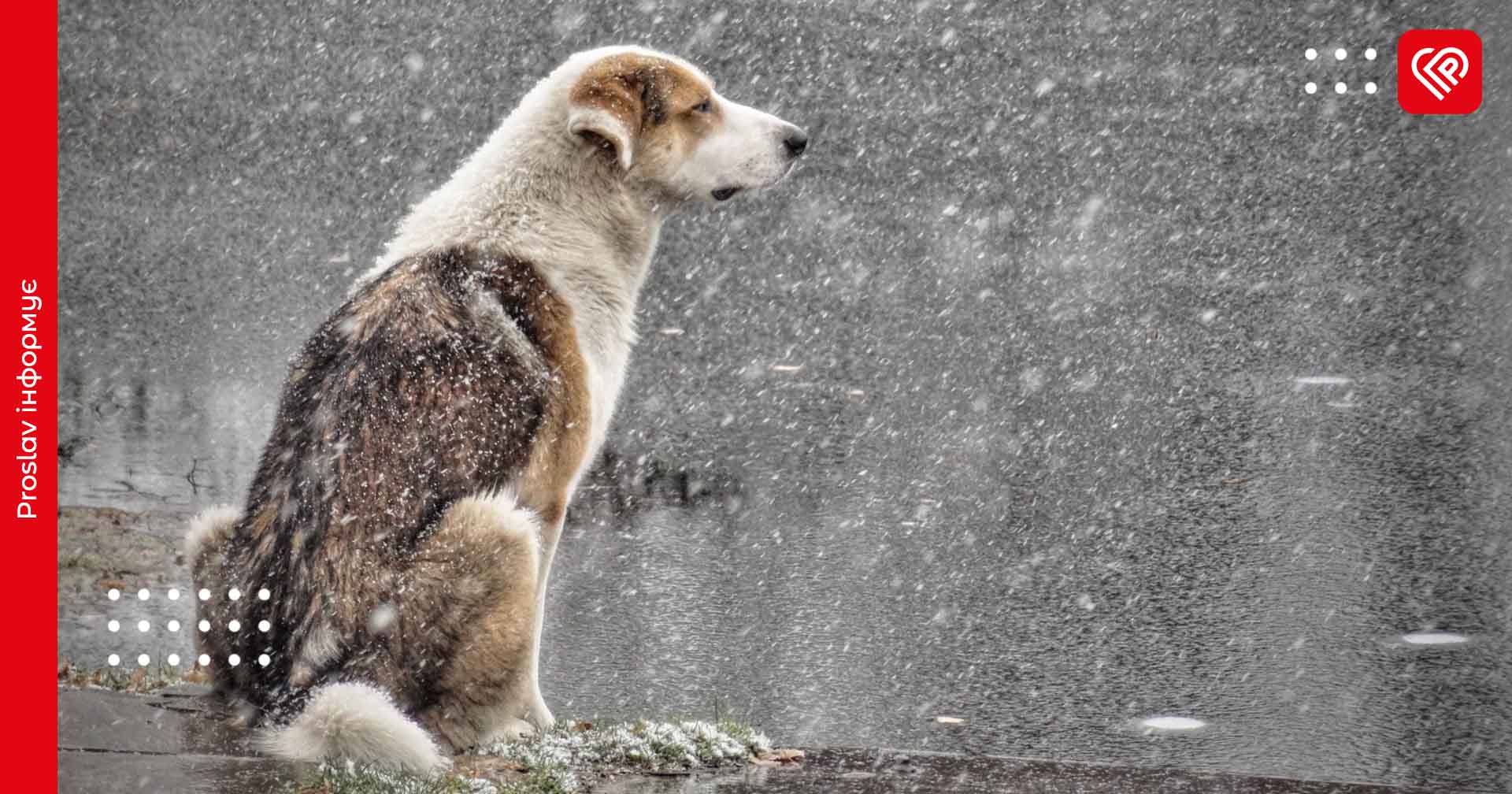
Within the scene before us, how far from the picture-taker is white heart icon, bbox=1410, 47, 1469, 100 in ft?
43.1

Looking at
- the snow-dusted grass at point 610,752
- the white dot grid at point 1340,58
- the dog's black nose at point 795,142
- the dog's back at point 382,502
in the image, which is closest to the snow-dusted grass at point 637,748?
the snow-dusted grass at point 610,752

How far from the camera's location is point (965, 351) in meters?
9.46

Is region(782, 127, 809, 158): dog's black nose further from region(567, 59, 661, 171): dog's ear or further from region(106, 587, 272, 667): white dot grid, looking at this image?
region(106, 587, 272, 667): white dot grid

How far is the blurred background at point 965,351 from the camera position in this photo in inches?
229

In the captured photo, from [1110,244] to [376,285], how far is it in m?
7.56

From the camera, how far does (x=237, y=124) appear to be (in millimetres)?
12609

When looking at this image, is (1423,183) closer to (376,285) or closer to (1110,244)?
(1110,244)

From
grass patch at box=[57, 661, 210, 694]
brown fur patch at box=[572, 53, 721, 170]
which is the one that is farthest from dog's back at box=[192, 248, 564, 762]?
brown fur patch at box=[572, 53, 721, 170]

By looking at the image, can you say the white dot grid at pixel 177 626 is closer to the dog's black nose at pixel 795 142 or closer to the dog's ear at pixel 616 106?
the dog's ear at pixel 616 106

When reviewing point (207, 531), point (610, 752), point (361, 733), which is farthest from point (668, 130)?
point (361, 733)

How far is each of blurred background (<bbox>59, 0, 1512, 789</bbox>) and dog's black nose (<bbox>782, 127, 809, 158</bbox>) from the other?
74.4 inches

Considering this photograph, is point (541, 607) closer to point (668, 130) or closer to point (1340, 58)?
point (668, 130)

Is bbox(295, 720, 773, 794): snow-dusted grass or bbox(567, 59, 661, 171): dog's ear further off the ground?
Result: bbox(567, 59, 661, 171): dog's ear

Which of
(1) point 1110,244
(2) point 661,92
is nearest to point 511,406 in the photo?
(2) point 661,92
